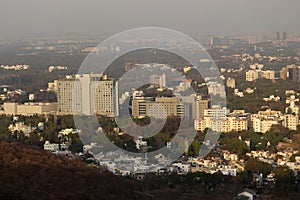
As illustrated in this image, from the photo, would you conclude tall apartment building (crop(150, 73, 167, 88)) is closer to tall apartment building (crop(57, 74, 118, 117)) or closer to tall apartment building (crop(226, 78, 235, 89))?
tall apartment building (crop(57, 74, 118, 117))

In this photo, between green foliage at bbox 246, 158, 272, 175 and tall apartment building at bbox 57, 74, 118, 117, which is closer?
green foliage at bbox 246, 158, 272, 175

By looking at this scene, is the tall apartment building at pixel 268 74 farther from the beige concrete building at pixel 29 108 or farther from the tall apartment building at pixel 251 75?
the beige concrete building at pixel 29 108

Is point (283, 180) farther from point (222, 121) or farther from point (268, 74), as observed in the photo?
point (268, 74)

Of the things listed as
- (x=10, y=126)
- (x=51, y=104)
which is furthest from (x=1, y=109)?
(x=10, y=126)

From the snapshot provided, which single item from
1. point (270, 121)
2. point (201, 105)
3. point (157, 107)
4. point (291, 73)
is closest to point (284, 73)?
point (291, 73)

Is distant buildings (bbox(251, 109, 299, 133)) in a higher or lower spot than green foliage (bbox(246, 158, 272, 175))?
higher

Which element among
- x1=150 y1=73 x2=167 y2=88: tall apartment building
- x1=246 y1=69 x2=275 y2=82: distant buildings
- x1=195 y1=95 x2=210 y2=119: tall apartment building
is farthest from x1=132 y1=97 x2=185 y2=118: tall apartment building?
x1=246 y1=69 x2=275 y2=82: distant buildings
